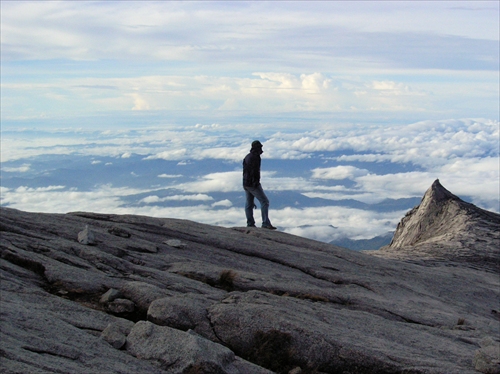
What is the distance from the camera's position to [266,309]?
1500cm

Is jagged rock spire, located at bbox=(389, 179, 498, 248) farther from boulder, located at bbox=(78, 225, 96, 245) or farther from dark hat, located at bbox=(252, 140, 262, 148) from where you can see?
boulder, located at bbox=(78, 225, 96, 245)

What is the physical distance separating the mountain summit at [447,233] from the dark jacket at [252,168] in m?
9.55

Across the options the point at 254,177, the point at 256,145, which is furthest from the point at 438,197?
the point at 256,145

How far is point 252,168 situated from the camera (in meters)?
30.0

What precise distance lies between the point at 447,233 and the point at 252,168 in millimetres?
17541

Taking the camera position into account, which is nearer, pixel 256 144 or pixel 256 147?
pixel 256 144

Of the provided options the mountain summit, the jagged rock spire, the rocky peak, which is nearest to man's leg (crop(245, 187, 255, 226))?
the mountain summit

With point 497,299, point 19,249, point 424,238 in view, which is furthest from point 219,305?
point 424,238

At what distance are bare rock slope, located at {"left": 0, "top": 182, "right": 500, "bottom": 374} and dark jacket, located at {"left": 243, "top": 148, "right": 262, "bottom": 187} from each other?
499cm

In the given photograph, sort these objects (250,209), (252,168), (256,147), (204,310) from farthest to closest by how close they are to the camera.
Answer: (250,209) < (252,168) < (256,147) < (204,310)

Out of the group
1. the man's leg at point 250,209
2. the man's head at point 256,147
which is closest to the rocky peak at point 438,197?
the man's leg at point 250,209

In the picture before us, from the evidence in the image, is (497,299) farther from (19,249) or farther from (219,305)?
(19,249)

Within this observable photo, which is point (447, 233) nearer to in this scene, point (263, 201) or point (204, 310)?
point (263, 201)

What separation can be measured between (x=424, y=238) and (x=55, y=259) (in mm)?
30765
